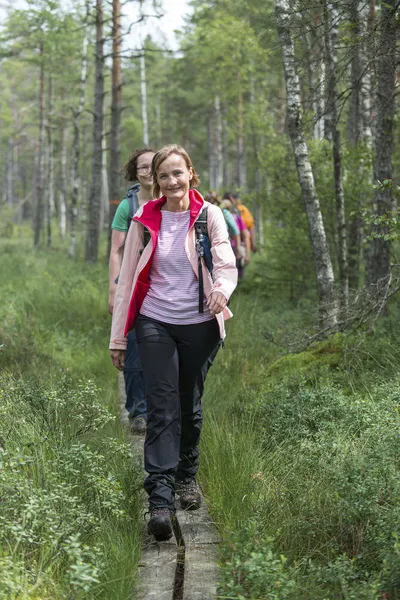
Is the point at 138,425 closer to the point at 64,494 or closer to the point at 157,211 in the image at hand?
the point at 157,211

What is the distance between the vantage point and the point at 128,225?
6230 millimetres

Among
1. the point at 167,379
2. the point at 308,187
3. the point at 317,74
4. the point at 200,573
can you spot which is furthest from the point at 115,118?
the point at 200,573

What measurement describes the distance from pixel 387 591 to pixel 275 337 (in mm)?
5013

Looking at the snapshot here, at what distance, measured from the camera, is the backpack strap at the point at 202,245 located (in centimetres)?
439

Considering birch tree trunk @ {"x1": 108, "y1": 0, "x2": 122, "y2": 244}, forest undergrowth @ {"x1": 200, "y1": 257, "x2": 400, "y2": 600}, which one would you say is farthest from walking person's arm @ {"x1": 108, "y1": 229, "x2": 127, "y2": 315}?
birch tree trunk @ {"x1": 108, "y1": 0, "x2": 122, "y2": 244}

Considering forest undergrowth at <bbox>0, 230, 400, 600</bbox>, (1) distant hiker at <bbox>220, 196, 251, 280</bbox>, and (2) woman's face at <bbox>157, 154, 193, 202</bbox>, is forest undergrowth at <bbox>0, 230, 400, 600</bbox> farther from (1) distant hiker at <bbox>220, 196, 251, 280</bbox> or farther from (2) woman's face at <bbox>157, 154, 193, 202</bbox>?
(1) distant hiker at <bbox>220, 196, 251, 280</bbox>

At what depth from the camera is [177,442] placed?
4.45 metres

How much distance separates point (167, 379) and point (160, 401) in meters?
0.14

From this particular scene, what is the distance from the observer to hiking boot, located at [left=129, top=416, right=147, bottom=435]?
244 inches

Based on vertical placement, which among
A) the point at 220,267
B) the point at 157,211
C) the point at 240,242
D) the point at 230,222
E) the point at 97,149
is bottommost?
the point at 220,267

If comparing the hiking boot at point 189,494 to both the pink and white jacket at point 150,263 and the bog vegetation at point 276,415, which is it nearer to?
the bog vegetation at point 276,415

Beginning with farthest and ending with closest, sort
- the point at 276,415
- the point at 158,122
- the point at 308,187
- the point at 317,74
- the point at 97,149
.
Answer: the point at 158,122, the point at 97,149, the point at 308,187, the point at 317,74, the point at 276,415

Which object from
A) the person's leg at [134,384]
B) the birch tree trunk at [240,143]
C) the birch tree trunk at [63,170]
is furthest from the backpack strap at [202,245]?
the birch tree trunk at [63,170]

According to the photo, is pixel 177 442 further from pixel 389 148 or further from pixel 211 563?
pixel 389 148
